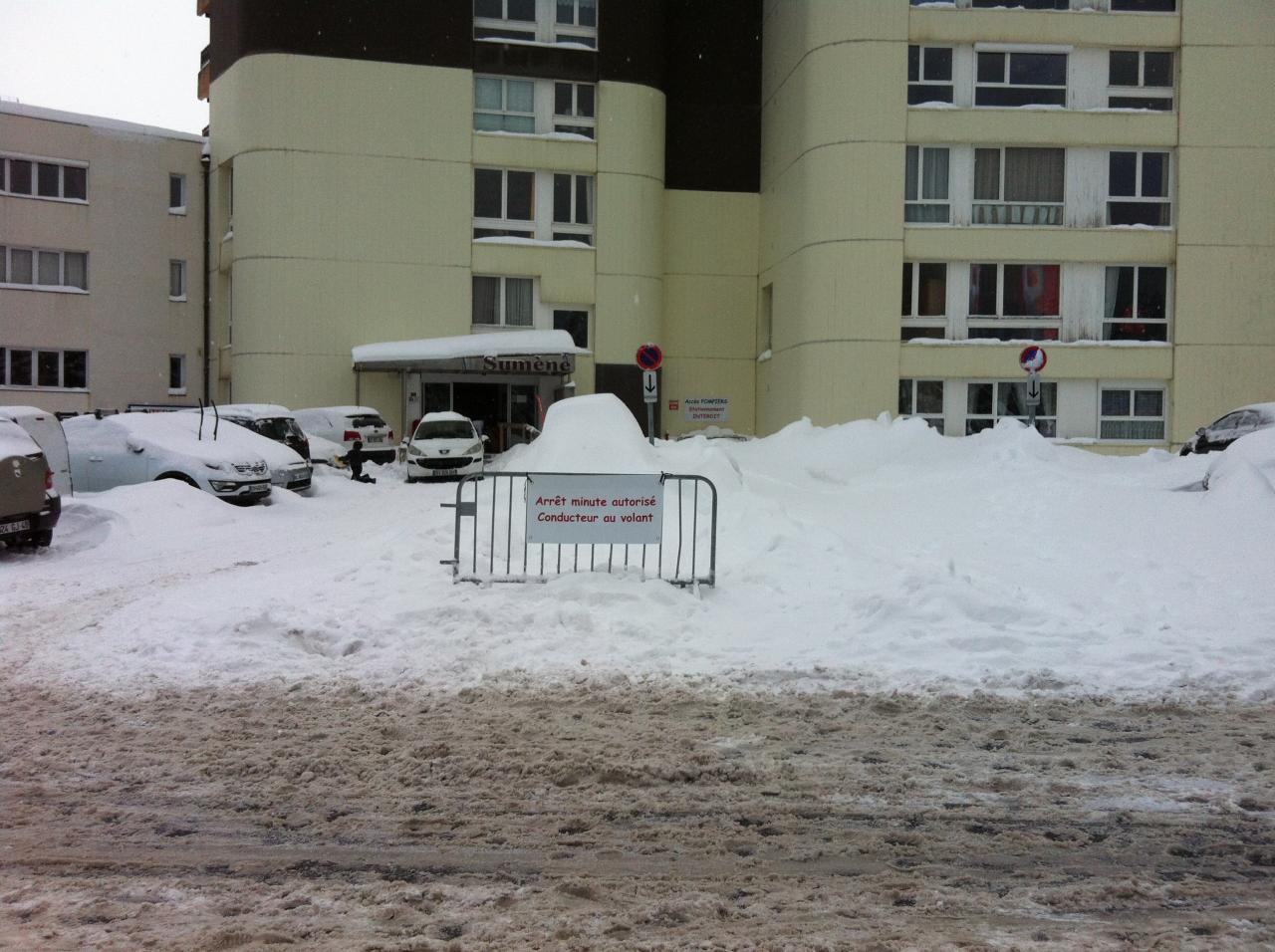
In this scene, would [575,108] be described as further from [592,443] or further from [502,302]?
[592,443]

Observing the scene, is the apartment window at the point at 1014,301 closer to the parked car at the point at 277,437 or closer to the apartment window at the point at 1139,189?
the apartment window at the point at 1139,189

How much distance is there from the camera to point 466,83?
1244 inches

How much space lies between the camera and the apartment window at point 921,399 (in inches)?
1154

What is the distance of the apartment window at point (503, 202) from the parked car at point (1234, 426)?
19.0 metres

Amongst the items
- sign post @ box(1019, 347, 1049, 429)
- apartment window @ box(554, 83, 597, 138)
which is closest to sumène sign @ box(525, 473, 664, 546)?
sign post @ box(1019, 347, 1049, 429)

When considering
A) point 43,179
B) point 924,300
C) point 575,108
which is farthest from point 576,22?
point 43,179

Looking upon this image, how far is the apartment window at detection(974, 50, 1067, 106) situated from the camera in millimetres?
29297

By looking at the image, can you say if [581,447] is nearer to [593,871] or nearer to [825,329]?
[593,871]

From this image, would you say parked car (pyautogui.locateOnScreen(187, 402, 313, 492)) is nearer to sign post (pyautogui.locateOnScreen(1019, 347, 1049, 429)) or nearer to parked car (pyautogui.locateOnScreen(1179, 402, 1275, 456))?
sign post (pyautogui.locateOnScreen(1019, 347, 1049, 429))

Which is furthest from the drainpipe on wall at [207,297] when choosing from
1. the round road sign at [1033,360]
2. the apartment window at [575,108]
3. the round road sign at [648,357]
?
the round road sign at [1033,360]

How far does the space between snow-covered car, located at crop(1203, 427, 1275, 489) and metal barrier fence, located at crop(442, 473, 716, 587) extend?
6398 mm

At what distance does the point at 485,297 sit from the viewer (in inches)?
1282

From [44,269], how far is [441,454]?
1780cm

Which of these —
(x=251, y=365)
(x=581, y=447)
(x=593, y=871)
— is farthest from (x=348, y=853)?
(x=251, y=365)
